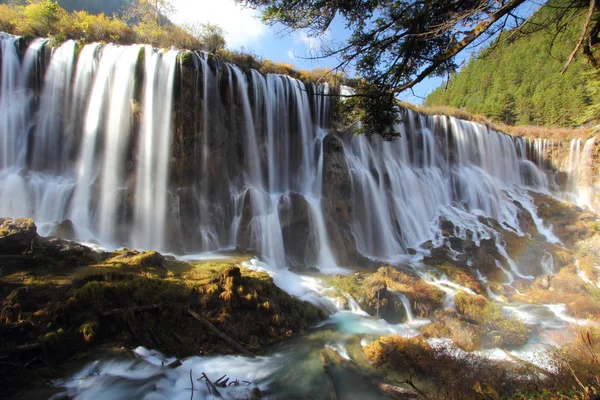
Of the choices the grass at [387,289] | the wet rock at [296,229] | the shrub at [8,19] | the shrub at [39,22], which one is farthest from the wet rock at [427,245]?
the shrub at [8,19]

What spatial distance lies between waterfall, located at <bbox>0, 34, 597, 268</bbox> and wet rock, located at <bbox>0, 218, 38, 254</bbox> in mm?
3777

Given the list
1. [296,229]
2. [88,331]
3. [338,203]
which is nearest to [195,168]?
[296,229]

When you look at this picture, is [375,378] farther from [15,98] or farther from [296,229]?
[15,98]

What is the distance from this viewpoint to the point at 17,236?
21.8 ft

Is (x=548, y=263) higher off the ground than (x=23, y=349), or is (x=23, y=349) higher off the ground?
(x=23, y=349)

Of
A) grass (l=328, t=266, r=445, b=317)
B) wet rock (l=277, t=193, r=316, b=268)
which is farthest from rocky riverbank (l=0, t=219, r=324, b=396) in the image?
wet rock (l=277, t=193, r=316, b=268)

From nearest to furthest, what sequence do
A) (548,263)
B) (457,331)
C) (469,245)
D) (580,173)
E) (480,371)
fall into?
1. (480,371)
2. (457,331)
3. (548,263)
4. (469,245)
5. (580,173)

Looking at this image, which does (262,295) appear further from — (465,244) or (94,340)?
(465,244)

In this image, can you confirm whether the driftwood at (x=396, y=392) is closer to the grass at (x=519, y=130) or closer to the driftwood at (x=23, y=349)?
the driftwood at (x=23, y=349)

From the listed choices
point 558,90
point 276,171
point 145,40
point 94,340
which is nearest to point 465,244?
point 276,171

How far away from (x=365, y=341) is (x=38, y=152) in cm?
1449

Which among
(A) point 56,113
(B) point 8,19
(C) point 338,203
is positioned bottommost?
(C) point 338,203

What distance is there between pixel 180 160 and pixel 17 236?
6.77m

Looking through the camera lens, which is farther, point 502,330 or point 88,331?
point 502,330
